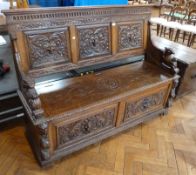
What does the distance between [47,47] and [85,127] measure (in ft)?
2.13

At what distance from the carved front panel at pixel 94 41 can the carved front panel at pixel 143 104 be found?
509 millimetres

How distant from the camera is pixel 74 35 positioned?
58.4 inches

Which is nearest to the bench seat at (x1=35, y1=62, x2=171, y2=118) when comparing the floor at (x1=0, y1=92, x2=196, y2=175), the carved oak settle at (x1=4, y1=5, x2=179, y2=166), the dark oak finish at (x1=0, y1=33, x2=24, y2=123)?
the carved oak settle at (x1=4, y1=5, x2=179, y2=166)

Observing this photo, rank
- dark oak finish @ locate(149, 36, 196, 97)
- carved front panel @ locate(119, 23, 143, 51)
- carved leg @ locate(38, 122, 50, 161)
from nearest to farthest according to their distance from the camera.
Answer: carved leg @ locate(38, 122, 50, 161), carved front panel @ locate(119, 23, 143, 51), dark oak finish @ locate(149, 36, 196, 97)

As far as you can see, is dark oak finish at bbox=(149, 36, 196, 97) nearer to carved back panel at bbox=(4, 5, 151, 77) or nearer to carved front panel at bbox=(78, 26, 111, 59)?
carved back panel at bbox=(4, 5, 151, 77)

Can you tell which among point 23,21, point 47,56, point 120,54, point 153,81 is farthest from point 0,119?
point 153,81

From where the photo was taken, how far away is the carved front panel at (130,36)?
1724 mm

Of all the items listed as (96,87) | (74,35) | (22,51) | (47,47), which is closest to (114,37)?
(74,35)

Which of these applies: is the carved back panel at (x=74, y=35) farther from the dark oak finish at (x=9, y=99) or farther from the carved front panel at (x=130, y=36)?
the dark oak finish at (x=9, y=99)

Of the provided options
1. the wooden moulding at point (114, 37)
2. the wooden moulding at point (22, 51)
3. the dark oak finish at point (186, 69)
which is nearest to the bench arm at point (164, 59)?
the dark oak finish at point (186, 69)

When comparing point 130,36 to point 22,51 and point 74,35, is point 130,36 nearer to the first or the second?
point 74,35

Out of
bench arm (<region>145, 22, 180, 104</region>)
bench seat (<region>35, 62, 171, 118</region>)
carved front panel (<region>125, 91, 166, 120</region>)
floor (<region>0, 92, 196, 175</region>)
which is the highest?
bench arm (<region>145, 22, 180, 104</region>)

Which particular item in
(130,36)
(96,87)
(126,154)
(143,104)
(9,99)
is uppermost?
(130,36)

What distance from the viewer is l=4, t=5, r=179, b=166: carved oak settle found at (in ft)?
4.15
